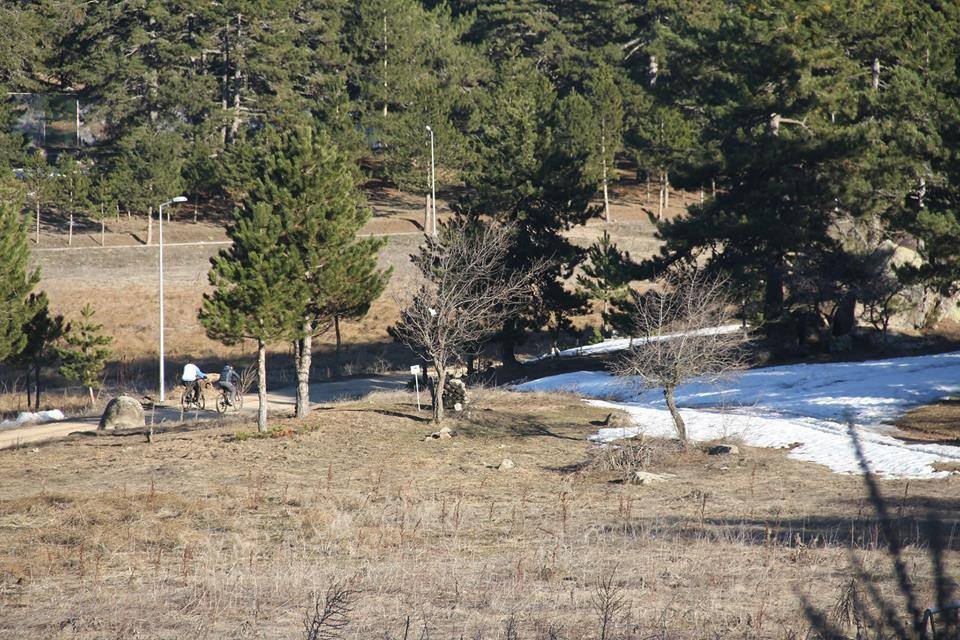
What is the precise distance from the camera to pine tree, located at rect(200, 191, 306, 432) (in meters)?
25.4

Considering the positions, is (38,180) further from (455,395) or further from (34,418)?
(455,395)

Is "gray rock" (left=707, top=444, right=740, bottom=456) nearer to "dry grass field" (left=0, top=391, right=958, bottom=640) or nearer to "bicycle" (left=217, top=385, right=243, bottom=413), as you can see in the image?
"dry grass field" (left=0, top=391, right=958, bottom=640)

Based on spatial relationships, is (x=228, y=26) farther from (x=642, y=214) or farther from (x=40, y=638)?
(x=40, y=638)

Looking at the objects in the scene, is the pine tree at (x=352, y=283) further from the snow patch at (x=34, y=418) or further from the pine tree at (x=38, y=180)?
the pine tree at (x=38, y=180)

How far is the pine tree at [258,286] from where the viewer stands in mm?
25375

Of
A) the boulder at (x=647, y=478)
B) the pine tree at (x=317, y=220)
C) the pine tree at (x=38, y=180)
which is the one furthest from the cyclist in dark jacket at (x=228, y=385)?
the pine tree at (x=38, y=180)

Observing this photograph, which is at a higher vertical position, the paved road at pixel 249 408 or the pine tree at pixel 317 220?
the pine tree at pixel 317 220

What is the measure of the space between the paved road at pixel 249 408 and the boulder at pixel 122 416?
72 cm

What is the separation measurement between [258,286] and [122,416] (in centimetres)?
712

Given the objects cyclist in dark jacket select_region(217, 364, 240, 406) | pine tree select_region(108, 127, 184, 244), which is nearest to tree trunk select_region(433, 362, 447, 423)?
cyclist in dark jacket select_region(217, 364, 240, 406)

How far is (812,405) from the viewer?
30.1 m

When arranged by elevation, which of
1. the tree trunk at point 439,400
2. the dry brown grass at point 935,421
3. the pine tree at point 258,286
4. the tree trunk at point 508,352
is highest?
the pine tree at point 258,286

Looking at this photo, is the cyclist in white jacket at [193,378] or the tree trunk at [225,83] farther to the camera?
the tree trunk at [225,83]

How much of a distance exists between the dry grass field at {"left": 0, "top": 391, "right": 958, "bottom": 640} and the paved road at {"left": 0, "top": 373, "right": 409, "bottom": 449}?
4016 mm
